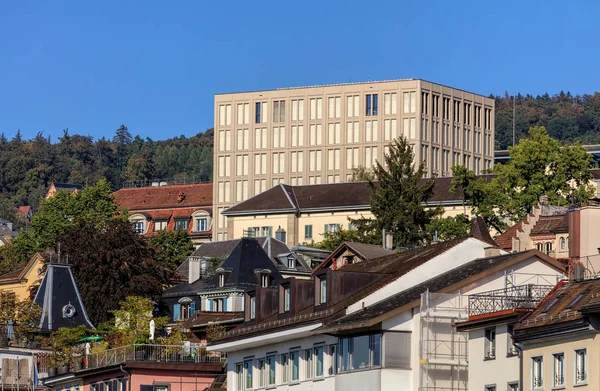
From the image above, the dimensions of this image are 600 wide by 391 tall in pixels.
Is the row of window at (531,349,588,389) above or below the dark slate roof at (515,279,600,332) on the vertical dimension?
below

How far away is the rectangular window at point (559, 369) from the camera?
5425cm

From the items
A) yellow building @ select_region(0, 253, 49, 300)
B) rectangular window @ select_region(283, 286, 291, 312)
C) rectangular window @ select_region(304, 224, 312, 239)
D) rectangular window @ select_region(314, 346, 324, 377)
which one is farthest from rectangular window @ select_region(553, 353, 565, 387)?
rectangular window @ select_region(304, 224, 312, 239)

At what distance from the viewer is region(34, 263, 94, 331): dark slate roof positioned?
11506cm

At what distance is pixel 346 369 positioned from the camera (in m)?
64.2

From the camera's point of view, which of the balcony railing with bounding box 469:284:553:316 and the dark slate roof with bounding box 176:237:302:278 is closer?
the balcony railing with bounding box 469:284:553:316

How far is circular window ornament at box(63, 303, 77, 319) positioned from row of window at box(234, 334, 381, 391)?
42151 millimetres

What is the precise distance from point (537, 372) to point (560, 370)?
135cm

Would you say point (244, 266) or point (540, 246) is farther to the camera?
point (244, 266)

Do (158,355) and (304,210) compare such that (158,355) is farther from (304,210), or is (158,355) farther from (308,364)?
(304,210)

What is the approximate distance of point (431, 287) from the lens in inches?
2520

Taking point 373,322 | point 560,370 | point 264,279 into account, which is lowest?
point 560,370

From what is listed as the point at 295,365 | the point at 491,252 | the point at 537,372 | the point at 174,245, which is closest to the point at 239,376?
the point at 295,365

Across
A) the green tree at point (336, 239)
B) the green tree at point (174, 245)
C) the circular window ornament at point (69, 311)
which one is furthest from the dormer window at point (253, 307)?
the green tree at point (174, 245)

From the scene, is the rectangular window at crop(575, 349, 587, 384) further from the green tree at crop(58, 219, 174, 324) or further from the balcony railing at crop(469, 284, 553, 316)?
the green tree at crop(58, 219, 174, 324)
